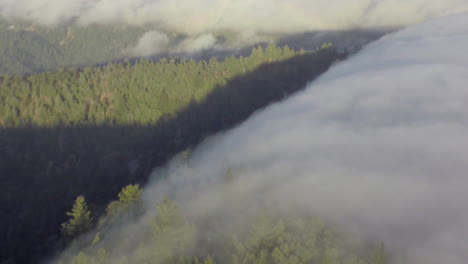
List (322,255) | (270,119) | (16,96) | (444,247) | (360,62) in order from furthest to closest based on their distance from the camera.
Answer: (360,62)
(270,119)
(16,96)
(444,247)
(322,255)

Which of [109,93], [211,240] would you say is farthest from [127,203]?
[109,93]

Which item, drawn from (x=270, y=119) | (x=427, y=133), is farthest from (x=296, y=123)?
(x=427, y=133)

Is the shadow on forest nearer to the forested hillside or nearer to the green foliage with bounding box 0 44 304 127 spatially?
the green foliage with bounding box 0 44 304 127

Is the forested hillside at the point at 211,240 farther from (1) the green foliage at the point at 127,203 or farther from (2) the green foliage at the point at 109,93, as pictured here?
(2) the green foliage at the point at 109,93

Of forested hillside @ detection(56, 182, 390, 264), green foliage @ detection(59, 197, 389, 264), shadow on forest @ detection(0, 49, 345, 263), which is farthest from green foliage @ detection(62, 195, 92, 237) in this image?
green foliage @ detection(59, 197, 389, 264)

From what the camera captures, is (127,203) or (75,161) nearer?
(127,203)

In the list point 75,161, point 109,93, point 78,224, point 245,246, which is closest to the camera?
point 245,246

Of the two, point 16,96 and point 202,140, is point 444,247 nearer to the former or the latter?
point 202,140

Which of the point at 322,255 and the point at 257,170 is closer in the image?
the point at 322,255

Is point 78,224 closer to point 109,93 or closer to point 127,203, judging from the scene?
point 127,203
